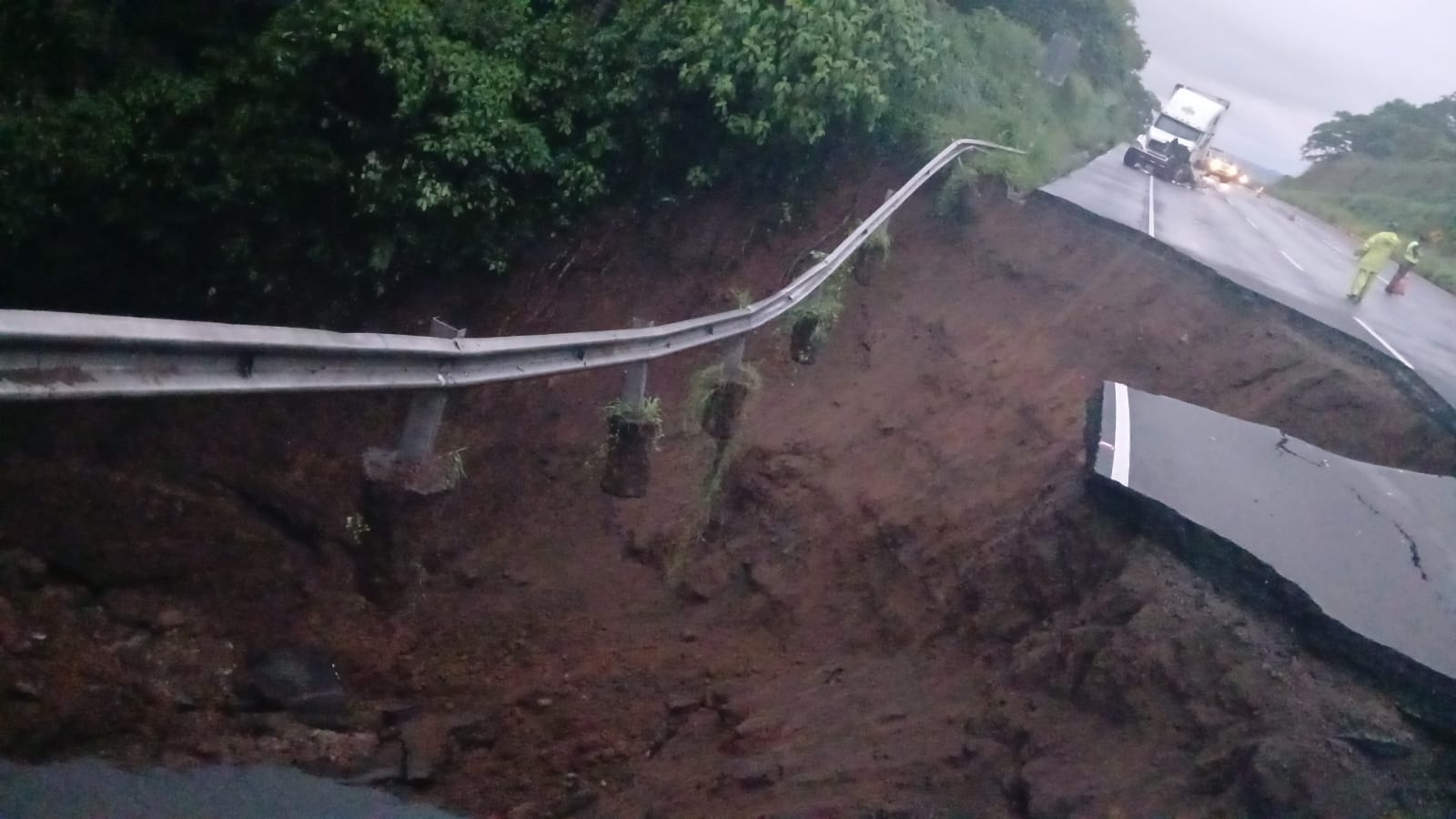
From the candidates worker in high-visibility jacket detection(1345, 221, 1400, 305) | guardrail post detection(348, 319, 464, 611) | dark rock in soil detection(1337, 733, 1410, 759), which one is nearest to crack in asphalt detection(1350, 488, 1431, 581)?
dark rock in soil detection(1337, 733, 1410, 759)

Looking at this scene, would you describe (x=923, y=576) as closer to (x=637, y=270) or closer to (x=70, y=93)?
(x=637, y=270)

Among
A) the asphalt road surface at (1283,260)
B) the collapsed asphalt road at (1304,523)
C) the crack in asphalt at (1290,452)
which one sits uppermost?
the asphalt road surface at (1283,260)

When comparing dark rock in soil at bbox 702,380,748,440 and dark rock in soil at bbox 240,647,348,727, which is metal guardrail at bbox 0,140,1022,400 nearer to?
dark rock in soil at bbox 702,380,748,440

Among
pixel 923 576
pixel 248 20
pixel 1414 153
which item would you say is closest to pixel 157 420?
pixel 248 20

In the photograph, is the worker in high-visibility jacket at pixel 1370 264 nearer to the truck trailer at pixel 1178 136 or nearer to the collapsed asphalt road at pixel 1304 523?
the collapsed asphalt road at pixel 1304 523

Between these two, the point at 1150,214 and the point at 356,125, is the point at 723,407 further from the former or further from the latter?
the point at 1150,214

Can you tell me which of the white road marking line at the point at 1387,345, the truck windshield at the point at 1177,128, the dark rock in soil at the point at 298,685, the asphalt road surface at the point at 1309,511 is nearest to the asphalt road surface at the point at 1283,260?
the white road marking line at the point at 1387,345

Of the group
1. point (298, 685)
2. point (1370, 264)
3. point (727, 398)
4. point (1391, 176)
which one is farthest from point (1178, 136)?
point (298, 685)
